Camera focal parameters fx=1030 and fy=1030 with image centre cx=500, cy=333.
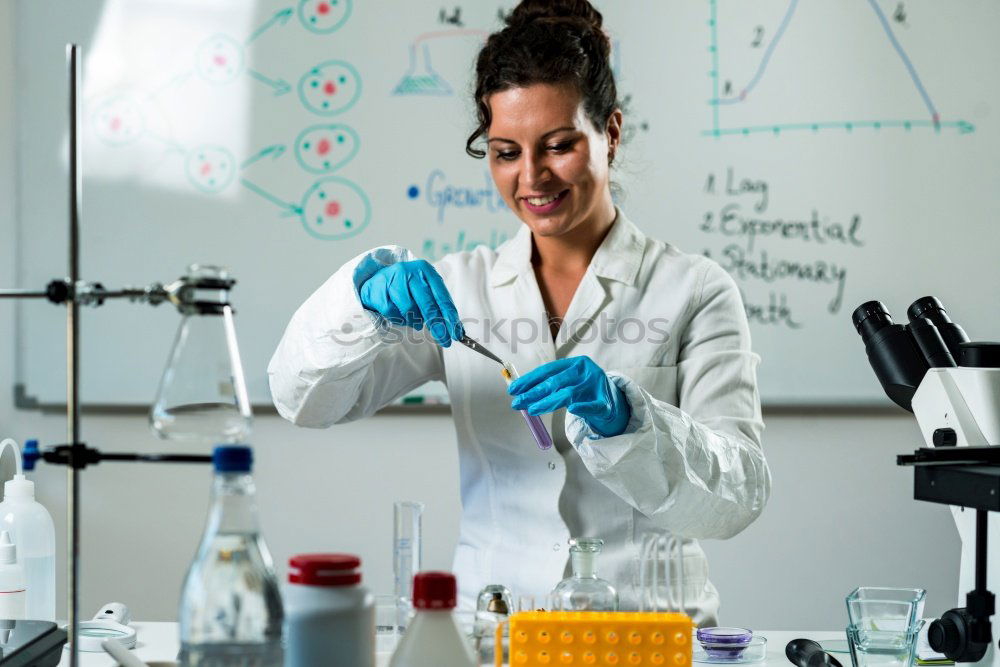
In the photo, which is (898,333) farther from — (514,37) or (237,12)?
(237,12)

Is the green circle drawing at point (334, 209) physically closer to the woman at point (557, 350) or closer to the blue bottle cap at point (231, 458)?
the woman at point (557, 350)

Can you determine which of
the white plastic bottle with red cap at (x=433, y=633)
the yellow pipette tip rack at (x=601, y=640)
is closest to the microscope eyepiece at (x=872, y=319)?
the yellow pipette tip rack at (x=601, y=640)

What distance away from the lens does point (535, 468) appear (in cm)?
167

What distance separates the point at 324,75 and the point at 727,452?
1.46 meters

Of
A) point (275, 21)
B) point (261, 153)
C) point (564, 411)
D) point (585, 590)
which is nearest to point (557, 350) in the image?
point (564, 411)

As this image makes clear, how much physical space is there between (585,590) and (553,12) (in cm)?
107

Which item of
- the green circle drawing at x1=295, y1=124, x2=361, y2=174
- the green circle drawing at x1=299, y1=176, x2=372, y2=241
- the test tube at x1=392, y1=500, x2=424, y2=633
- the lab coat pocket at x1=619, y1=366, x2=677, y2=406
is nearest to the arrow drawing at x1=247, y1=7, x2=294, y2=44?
the green circle drawing at x1=295, y1=124, x2=361, y2=174

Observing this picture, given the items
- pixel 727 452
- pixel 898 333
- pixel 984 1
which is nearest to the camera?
pixel 898 333

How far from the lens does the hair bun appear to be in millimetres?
1752

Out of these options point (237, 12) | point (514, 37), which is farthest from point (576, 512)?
point (237, 12)

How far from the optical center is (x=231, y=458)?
2.49 ft

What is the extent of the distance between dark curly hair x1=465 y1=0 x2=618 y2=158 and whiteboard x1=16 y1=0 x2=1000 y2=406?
680 millimetres

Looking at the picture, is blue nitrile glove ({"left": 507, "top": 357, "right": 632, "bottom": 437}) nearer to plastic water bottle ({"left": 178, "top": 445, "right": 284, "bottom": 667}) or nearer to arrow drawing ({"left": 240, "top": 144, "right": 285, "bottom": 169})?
plastic water bottle ({"left": 178, "top": 445, "right": 284, "bottom": 667})

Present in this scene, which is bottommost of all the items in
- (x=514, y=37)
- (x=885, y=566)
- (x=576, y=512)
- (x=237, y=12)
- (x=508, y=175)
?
(x=885, y=566)
